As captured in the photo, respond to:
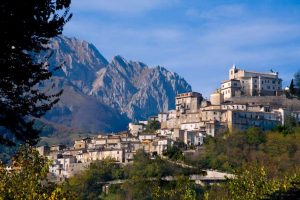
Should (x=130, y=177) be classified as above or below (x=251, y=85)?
below

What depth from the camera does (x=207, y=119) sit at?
113438mm

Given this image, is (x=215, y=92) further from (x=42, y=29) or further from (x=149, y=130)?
(x=42, y=29)

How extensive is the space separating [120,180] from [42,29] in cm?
8786

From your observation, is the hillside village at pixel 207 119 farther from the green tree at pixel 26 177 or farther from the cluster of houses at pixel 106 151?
the green tree at pixel 26 177

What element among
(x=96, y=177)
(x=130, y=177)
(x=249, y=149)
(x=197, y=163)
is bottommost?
(x=96, y=177)

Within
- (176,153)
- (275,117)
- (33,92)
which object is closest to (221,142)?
(176,153)

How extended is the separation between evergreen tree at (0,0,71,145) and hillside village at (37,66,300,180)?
305 feet

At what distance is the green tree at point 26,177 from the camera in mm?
25166

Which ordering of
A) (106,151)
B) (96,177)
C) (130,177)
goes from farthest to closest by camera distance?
1. (106,151)
2. (96,177)
3. (130,177)

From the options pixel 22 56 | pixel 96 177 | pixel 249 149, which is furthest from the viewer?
pixel 96 177

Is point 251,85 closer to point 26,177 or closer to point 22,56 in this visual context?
point 26,177

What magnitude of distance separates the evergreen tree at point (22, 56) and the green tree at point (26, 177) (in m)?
11.3

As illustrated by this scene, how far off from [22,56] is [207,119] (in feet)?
333

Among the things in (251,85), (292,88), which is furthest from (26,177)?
(292,88)
